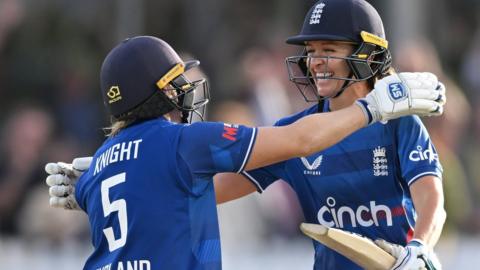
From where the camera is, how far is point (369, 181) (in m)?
6.65

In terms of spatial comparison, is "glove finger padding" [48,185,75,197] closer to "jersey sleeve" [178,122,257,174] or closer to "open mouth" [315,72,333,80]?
"jersey sleeve" [178,122,257,174]

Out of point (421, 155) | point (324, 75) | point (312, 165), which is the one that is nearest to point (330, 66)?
point (324, 75)

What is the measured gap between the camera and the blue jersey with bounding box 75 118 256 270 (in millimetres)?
6164

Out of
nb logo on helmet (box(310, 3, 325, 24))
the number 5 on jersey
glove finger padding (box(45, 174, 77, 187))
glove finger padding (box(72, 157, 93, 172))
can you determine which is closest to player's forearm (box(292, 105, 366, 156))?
nb logo on helmet (box(310, 3, 325, 24))

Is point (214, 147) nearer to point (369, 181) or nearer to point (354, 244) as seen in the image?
point (354, 244)

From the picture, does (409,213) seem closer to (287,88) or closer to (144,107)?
(144,107)

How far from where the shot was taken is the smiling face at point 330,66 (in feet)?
21.9

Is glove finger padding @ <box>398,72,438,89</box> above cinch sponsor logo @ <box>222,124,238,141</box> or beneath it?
above

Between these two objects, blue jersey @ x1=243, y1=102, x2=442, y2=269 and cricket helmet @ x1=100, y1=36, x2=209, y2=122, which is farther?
blue jersey @ x1=243, y1=102, x2=442, y2=269

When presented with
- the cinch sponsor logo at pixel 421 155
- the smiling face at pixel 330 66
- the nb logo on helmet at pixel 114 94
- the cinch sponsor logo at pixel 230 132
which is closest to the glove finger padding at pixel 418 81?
the cinch sponsor logo at pixel 421 155

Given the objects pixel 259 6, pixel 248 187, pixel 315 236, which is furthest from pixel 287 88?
pixel 315 236

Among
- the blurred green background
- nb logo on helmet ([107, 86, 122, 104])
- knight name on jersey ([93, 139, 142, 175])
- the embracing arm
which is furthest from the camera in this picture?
the blurred green background

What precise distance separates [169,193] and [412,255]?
3.82 feet

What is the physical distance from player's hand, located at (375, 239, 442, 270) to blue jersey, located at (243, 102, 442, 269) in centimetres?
37
